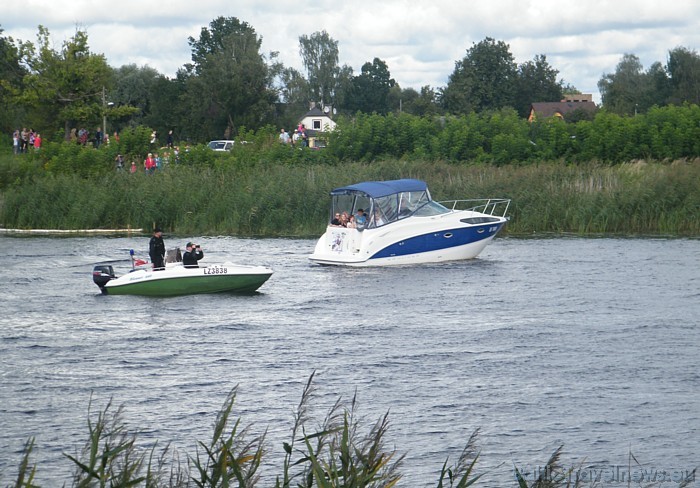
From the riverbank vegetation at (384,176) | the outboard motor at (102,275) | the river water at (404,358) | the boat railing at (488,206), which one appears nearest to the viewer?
the river water at (404,358)

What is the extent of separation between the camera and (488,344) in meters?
→ 26.4

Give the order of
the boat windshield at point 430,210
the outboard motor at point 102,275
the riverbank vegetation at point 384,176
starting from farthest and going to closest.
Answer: the riverbank vegetation at point 384,176, the boat windshield at point 430,210, the outboard motor at point 102,275

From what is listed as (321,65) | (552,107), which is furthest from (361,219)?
(321,65)

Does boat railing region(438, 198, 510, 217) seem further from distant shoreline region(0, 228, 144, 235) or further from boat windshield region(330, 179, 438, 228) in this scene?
distant shoreline region(0, 228, 144, 235)

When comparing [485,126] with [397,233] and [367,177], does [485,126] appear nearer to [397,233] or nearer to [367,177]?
[367,177]

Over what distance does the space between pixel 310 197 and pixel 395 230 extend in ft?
40.5

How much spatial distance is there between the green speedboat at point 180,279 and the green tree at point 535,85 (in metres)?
119

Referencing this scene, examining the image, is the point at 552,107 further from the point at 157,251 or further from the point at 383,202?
the point at 157,251

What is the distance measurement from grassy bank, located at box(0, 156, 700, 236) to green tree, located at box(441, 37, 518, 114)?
267ft

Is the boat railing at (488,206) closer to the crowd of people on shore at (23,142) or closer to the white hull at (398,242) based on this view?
the white hull at (398,242)

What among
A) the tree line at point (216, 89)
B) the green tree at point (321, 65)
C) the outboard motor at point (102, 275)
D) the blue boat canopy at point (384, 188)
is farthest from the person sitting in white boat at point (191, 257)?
the green tree at point (321, 65)

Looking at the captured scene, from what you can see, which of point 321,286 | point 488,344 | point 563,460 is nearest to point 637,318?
point 488,344

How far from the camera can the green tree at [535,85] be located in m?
150

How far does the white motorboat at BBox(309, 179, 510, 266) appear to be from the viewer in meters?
39.8
